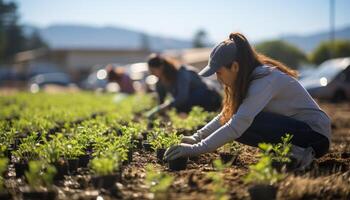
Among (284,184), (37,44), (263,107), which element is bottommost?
(37,44)

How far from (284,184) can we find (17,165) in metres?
2.05

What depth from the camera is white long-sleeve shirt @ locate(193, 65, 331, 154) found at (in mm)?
3766

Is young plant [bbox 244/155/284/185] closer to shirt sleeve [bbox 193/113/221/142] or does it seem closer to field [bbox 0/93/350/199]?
field [bbox 0/93/350/199]

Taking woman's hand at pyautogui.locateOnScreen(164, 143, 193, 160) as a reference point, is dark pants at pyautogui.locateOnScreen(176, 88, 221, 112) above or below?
below

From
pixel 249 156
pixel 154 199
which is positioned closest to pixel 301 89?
pixel 249 156

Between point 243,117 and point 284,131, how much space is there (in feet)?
1.66

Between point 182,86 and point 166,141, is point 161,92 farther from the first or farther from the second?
point 166,141

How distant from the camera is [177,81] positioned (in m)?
7.34

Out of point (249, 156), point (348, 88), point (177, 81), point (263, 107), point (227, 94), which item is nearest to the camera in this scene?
point (263, 107)

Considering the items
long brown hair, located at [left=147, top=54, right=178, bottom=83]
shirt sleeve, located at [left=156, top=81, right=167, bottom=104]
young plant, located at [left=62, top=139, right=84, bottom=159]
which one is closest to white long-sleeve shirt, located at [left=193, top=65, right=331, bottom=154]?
young plant, located at [left=62, top=139, right=84, bottom=159]

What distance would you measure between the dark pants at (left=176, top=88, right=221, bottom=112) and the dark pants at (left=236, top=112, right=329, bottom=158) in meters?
3.50

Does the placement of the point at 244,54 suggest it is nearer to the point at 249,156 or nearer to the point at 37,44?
the point at 249,156

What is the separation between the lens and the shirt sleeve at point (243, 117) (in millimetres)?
3750

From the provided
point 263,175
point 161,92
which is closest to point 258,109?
point 263,175
